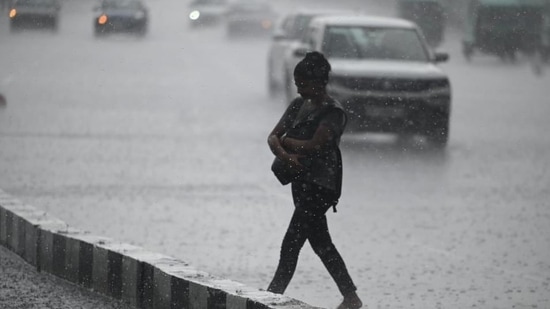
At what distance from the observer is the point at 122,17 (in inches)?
1971

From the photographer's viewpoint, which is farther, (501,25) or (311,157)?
(501,25)

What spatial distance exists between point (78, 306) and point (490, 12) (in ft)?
133

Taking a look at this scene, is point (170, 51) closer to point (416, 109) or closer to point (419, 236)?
point (416, 109)

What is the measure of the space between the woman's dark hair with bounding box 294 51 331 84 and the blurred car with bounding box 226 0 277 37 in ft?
157

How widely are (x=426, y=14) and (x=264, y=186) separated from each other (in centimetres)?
4522

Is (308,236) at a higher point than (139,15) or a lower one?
higher

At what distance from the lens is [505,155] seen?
1867cm

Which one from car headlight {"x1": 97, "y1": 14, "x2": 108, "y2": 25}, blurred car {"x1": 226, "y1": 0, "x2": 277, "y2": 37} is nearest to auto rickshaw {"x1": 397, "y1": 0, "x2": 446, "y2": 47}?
blurred car {"x1": 226, "y1": 0, "x2": 277, "y2": 37}

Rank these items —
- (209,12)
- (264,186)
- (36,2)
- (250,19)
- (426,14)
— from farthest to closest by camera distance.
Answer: (209,12) < (426,14) < (250,19) < (36,2) < (264,186)

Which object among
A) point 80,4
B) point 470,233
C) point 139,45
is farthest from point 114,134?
point 80,4

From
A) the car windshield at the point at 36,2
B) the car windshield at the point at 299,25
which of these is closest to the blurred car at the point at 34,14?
the car windshield at the point at 36,2

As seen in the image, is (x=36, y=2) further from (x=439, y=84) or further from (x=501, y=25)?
(x=501, y=25)

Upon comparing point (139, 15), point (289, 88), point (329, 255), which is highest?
point (329, 255)

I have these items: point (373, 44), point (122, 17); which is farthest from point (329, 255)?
point (122, 17)
